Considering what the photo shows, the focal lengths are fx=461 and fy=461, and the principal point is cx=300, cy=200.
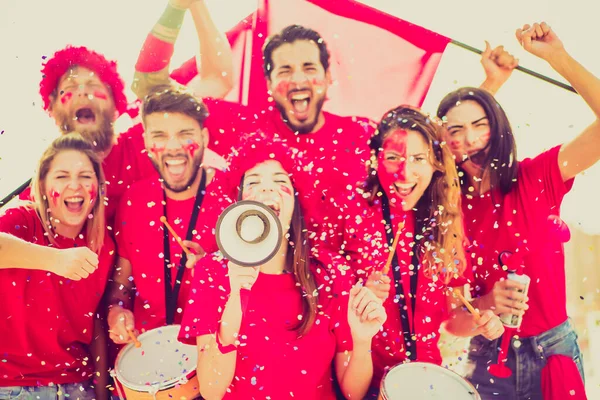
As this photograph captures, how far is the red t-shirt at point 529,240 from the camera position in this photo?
7.19 feet

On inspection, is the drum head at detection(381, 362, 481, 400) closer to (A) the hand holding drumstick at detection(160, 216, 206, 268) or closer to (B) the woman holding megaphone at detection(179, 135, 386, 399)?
(B) the woman holding megaphone at detection(179, 135, 386, 399)

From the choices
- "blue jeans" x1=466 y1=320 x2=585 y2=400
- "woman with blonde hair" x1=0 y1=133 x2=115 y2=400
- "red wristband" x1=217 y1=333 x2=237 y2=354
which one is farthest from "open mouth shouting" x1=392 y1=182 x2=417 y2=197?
"woman with blonde hair" x1=0 y1=133 x2=115 y2=400

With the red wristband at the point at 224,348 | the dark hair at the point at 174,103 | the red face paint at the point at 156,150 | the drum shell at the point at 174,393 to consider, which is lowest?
the drum shell at the point at 174,393

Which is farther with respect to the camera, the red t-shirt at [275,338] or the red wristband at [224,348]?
the red t-shirt at [275,338]

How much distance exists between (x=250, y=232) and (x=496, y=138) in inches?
49.6

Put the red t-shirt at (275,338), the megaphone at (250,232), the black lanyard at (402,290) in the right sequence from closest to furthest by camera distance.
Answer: the megaphone at (250,232)
the red t-shirt at (275,338)
the black lanyard at (402,290)

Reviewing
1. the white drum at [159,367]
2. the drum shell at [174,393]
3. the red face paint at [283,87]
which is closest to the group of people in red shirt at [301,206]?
the red face paint at [283,87]

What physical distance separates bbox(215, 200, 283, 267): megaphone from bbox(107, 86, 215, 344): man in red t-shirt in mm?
495

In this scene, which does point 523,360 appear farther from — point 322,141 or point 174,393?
point 174,393

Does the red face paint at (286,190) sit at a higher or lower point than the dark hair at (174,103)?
lower

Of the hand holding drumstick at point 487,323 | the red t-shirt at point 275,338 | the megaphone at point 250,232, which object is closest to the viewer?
the megaphone at point 250,232

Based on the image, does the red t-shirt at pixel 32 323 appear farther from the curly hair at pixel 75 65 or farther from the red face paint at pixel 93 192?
the curly hair at pixel 75 65

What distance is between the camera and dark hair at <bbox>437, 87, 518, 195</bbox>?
2162mm

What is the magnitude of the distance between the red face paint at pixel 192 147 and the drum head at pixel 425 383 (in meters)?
1.32
